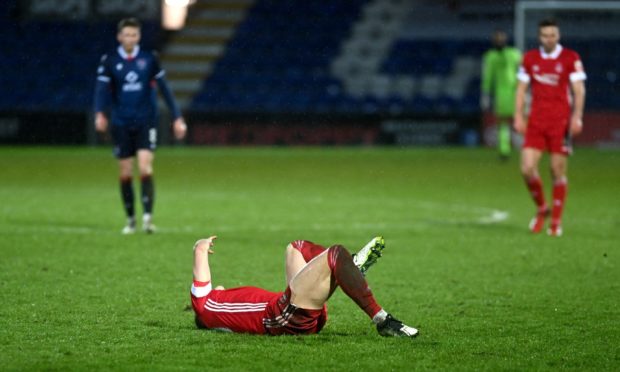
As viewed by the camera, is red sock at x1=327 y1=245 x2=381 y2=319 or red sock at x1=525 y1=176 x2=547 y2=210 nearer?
red sock at x1=327 y1=245 x2=381 y2=319

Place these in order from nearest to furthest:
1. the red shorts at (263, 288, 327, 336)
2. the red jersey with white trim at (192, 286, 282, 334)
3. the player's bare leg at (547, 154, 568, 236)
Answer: the red shorts at (263, 288, 327, 336) < the red jersey with white trim at (192, 286, 282, 334) < the player's bare leg at (547, 154, 568, 236)

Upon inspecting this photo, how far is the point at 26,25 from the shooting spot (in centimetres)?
3619

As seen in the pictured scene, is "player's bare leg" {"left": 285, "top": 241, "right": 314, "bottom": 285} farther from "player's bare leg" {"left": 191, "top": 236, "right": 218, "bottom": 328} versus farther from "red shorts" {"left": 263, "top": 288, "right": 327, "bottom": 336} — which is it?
"player's bare leg" {"left": 191, "top": 236, "right": 218, "bottom": 328}

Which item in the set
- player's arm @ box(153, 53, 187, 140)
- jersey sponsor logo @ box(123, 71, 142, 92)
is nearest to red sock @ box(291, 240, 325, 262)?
player's arm @ box(153, 53, 187, 140)

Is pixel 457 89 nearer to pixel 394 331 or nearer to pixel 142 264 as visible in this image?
pixel 142 264

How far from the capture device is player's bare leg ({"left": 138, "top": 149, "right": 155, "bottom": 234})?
1165 centimetres

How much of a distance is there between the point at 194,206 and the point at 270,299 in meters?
8.73

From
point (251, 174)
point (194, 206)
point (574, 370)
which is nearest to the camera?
point (574, 370)

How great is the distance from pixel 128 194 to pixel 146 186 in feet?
0.68

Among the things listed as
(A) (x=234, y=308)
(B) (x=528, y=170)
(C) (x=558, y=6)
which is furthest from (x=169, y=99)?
(C) (x=558, y=6)

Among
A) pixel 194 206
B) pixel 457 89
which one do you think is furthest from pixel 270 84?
pixel 194 206

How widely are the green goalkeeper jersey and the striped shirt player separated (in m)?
12.1

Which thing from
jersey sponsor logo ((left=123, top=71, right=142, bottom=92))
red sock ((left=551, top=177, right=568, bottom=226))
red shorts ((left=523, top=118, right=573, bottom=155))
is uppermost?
jersey sponsor logo ((left=123, top=71, right=142, bottom=92))

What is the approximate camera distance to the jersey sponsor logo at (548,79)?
11570mm
